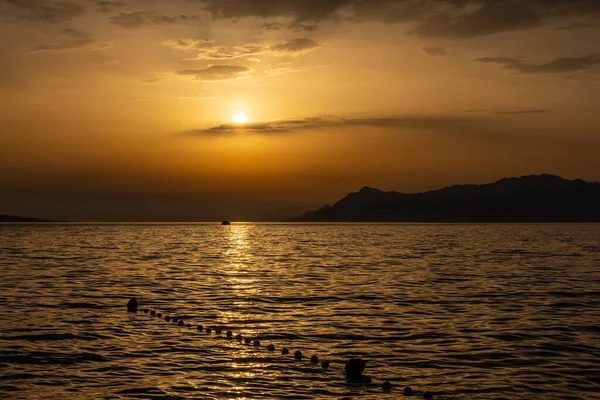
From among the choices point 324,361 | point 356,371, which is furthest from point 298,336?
point 356,371

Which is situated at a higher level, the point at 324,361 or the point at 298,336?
the point at 324,361

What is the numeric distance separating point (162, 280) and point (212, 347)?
33119 mm

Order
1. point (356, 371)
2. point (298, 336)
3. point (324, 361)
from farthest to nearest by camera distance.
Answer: point (298, 336) → point (324, 361) → point (356, 371)

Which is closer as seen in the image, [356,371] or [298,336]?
[356,371]

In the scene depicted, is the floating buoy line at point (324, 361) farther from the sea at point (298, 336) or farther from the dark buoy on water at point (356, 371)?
the sea at point (298, 336)

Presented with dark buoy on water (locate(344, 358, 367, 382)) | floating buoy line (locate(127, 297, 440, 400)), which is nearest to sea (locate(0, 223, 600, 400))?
floating buoy line (locate(127, 297, 440, 400))

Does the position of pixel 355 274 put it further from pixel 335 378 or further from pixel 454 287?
pixel 335 378

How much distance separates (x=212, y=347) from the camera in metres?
31.3

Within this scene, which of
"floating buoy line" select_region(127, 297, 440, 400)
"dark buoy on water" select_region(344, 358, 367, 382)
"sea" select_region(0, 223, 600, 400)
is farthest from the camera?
"dark buoy on water" select_region(344, 358, 367, 382)

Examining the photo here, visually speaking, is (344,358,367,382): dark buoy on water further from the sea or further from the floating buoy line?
the sea

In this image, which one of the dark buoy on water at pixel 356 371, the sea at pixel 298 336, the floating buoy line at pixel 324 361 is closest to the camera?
the floating buoy line at pixel 324 361

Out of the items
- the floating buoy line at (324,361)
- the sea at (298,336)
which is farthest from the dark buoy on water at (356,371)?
the sea at (298,336)

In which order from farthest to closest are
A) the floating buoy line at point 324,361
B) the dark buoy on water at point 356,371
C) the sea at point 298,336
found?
the dark buoy on water at point 356,371 → the sea at point 298,336 → the floating buoy line at point 324,361

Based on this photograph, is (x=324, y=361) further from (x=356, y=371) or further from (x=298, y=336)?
(x=298, y=336)
